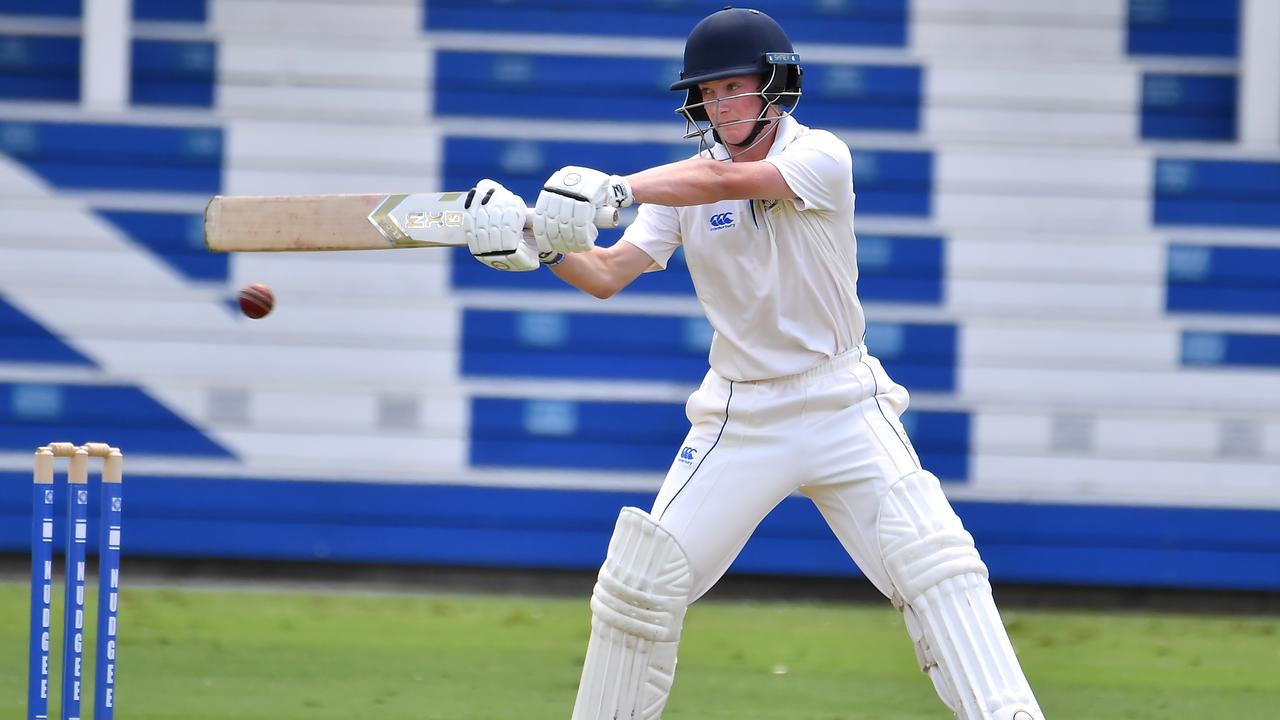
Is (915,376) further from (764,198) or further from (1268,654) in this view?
(764,198)

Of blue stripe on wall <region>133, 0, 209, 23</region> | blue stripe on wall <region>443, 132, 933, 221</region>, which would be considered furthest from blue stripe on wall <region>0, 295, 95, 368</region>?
blue stripe on wall <region>443, 132, 933, 221</region>

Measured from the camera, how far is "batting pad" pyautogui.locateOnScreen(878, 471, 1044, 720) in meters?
3.16

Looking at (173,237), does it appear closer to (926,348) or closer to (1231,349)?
(926,348)

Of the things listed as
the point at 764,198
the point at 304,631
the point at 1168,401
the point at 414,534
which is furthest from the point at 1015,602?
the point at 764,198

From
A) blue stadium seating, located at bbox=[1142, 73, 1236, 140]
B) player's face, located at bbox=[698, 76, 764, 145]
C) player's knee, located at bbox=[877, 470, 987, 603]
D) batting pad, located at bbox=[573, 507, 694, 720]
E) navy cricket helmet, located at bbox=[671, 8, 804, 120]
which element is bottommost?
batting pad, located at bbox=[573, 507, 694, 720]

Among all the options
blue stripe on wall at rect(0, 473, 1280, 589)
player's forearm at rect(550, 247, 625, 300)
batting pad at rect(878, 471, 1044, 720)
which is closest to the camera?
batting pad at rect(878, 471, 1044, 720)

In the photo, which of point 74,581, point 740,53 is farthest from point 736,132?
point 74,581

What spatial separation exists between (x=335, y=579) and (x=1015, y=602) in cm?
307

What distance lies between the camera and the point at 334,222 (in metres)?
3.38

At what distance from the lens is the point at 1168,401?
7777 millimetres

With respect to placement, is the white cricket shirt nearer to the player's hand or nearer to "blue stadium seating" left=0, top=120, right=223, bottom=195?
the player's hand

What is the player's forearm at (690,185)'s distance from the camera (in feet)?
10.8

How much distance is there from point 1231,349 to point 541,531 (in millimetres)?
3176

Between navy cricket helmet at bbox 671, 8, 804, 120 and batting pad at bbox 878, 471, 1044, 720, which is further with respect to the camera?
navy cricket helmet at bbox 671, 8, 804, 120
